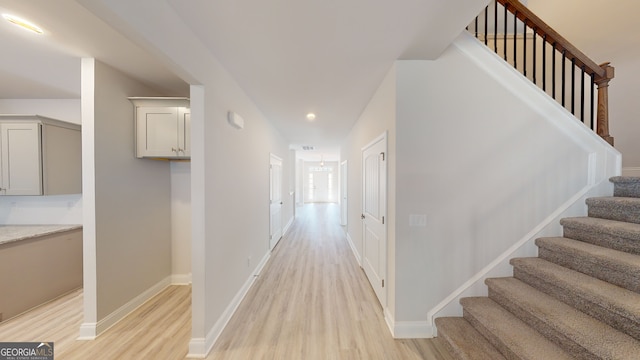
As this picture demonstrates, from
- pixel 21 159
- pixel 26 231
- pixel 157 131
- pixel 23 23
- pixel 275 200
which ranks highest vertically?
pixel 23 23

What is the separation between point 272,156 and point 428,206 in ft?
11.0

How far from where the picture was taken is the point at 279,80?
2.45m

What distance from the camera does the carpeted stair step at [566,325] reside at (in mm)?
1134

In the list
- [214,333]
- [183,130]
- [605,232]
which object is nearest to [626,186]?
[605,232]

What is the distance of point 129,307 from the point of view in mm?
2377

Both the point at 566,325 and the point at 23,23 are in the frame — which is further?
the point at 23,23

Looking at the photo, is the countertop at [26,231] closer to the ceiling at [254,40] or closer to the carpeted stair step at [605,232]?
the ceiling at [254,40]

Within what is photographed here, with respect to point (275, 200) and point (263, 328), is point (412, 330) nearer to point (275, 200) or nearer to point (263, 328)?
point (263, 328)

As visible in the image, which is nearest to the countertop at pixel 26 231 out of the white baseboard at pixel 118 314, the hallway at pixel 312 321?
the white baseboard at pixel 118 314

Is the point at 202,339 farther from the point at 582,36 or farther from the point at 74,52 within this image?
the point at 582,36

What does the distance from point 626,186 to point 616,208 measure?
1.31ft

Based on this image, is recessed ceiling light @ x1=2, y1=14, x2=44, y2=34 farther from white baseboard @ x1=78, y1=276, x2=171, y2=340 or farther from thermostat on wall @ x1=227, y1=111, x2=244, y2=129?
white baseboard @ x1=78, y1=276, x2=171, y2=340

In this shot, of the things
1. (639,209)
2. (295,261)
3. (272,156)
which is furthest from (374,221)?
(272,156)

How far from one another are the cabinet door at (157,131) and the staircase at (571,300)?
A: 3416 millimetres
